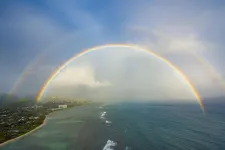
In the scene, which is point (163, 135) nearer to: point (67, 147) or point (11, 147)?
point (67, 147)

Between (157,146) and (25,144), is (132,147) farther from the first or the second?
(25,144)

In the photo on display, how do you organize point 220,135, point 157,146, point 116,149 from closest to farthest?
point 116,149 → point 157,146 → point 220,135

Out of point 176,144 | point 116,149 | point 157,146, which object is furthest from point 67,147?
point 176,144

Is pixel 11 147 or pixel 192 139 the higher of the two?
pixel 192 139

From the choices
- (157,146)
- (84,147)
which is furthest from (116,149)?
(157,146)

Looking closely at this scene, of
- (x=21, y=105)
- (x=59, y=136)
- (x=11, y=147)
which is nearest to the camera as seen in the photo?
(x=11, y=147)

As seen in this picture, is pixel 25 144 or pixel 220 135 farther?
pixel 220 135

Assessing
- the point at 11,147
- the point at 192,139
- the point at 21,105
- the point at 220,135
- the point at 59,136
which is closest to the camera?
the point at 11,147

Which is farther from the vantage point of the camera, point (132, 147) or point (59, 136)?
point (59, 136)

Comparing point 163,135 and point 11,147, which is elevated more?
point 163,135

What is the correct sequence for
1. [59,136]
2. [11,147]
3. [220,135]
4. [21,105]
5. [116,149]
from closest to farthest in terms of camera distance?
[116,149] → [11,147] → [220,135] → [59,136] → [21,105]
